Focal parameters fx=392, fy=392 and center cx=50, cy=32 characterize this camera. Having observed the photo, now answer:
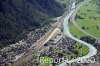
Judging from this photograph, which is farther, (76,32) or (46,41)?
(76,32)

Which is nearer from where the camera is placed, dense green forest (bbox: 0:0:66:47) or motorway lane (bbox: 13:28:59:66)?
motorway lane (bbox: 13:28:59:66)

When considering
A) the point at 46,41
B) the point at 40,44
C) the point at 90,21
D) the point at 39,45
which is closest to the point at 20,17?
the point at 46,41

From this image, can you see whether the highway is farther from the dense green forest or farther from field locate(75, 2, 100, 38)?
field locate(75, 2, 100, 38)

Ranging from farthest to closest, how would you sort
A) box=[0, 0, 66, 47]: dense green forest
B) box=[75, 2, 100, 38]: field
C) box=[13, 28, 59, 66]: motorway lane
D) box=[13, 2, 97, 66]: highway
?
box=[75, 2, 100, 38]: field < box=[0, 0, 66, 47]: dense green forest < box=[13, 2, 97, 66]: highway < box=[13, 28, 59, 66]: motorway lane

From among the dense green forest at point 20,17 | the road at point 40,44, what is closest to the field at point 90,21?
the road at point 40,44

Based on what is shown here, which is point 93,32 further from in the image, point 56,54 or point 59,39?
point 56,54

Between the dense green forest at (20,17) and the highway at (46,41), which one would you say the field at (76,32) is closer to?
the highway at (46,41)

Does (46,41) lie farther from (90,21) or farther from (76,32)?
(90,21)

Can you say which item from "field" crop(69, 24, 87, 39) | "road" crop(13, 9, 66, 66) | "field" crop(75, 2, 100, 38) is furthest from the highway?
"field" crop(75, 2, 100, 38)
